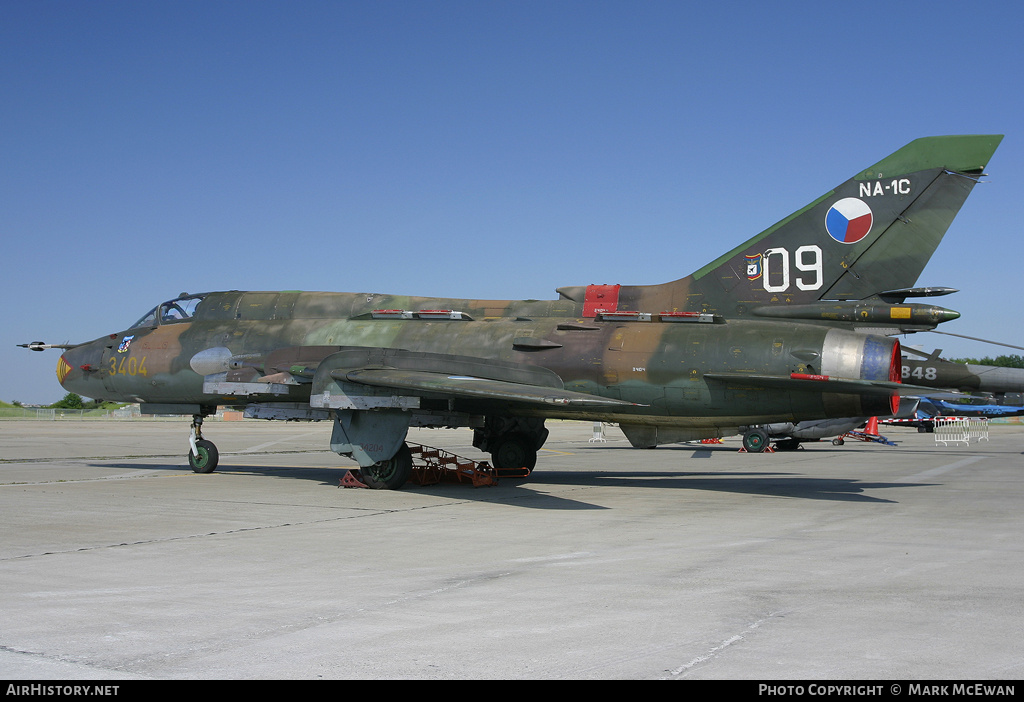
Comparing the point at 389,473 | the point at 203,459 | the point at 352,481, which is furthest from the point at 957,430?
the point at 203,459

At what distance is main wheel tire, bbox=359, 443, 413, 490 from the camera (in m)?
14.6

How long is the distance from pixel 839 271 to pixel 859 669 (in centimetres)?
1071

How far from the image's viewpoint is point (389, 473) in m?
14.6

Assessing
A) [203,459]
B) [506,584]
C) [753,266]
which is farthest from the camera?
[203,459]

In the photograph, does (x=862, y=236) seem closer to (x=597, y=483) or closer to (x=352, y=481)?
(x=597, y=483)

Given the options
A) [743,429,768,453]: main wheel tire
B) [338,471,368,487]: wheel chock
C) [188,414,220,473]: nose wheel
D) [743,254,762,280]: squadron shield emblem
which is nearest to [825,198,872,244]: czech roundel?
[743,254,762,280]: squadron shield emblem

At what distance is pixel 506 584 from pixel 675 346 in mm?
8048

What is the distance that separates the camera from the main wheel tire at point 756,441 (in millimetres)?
30688

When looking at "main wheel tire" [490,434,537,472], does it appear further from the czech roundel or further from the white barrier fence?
the white barrier fence

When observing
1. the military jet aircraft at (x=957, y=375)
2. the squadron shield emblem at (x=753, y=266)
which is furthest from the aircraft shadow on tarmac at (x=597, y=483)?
the squadron shield emblem at (x=753, y=266)

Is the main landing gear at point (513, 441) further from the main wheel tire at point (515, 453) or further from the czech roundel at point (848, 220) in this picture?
the czech roundel at point (848, 220)

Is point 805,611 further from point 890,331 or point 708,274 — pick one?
point 708,274

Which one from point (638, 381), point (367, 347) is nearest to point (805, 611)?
point (638, 381)

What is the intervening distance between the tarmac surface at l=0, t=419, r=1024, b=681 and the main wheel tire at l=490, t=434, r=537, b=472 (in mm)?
2749
